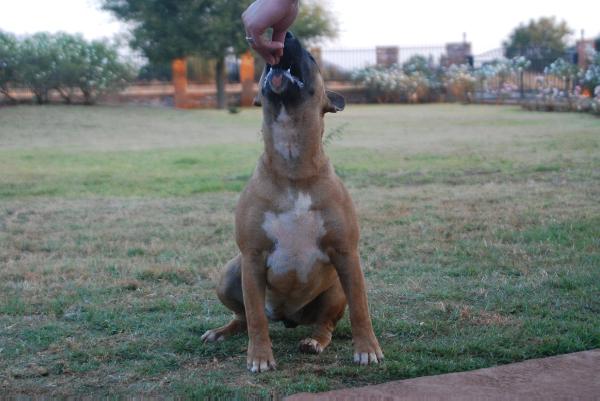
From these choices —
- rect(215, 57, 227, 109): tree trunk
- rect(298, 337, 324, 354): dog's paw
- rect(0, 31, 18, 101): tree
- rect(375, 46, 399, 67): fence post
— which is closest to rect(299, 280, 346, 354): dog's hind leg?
rect(298, 337, 324, 354): dog's paw

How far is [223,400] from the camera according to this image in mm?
3256

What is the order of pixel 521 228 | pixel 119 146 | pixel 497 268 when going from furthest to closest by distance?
1. pixel 119 146
2. pixel 521 228
3. pixel 497 268

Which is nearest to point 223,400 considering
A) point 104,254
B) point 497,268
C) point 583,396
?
point 583,396

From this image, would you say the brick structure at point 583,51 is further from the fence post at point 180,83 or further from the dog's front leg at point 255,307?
the dog's front leg at point 255,307

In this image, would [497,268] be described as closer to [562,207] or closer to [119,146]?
[562,207]

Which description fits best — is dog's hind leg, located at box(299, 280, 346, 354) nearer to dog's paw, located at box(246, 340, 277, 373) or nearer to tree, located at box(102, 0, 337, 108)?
dog's paw, located at box(246, 340, 277, 373)

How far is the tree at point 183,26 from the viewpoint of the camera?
2734 cm

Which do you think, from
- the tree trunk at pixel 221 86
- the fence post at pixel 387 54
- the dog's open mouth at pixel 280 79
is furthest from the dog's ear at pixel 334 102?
the fence post at pixel 387 54

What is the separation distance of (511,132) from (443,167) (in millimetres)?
6252

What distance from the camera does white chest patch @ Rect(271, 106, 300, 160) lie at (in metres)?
3.71

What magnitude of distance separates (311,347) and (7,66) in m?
21.3

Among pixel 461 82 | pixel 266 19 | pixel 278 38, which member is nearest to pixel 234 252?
pixel 278 38

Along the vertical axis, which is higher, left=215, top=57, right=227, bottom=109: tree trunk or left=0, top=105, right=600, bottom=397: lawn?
left=215, top=57, right=227, bottom=109: tree trunk

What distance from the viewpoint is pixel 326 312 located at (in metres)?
4.13
